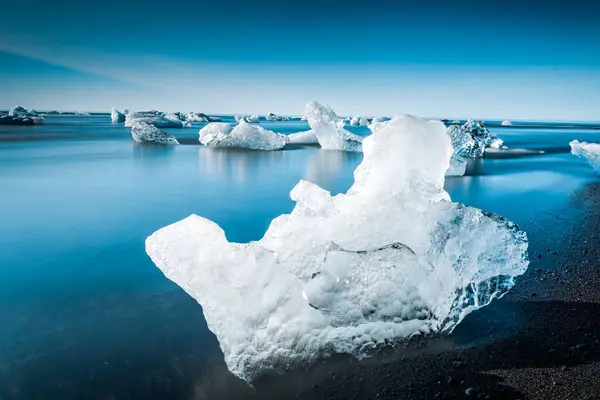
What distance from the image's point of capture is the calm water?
2.74 m

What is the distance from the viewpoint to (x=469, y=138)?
17109 millimetres

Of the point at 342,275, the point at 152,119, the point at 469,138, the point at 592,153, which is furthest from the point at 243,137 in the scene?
the point at 152,119

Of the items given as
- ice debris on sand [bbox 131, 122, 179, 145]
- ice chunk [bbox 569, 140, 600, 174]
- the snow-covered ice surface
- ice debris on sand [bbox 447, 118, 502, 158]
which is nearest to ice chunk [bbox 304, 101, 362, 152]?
ice debris on sand [bbox 447, 118, 502, 158]

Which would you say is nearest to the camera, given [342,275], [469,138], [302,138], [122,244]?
[342,275]

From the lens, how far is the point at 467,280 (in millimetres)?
3104

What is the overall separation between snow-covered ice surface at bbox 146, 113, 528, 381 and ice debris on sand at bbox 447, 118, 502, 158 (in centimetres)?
1416

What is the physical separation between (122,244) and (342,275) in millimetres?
3919

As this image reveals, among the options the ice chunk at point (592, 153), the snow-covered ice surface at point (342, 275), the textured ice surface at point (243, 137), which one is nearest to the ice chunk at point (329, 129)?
the textured ice surface at point (243, 137)

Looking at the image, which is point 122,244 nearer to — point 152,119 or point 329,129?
point 329,129

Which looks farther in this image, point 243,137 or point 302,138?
point 302,138

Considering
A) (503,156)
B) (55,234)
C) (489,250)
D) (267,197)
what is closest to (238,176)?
(267,197)

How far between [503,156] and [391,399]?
1928 cm

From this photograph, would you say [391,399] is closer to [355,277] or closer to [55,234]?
[355,277]

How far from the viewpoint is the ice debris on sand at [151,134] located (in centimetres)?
2217
